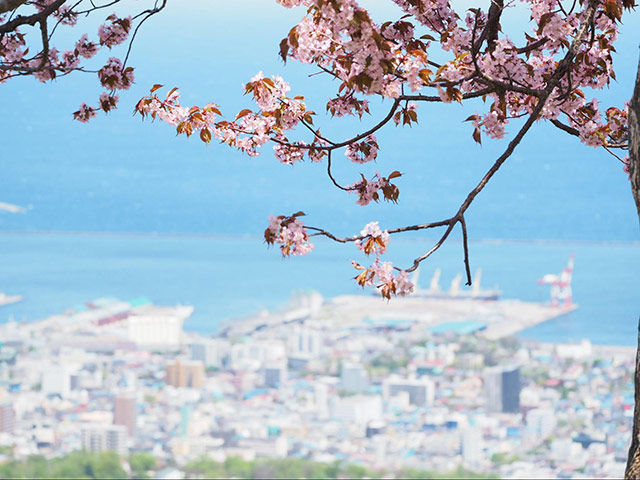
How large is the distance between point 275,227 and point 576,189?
40.0 feet

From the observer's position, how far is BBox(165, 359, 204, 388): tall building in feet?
34.3

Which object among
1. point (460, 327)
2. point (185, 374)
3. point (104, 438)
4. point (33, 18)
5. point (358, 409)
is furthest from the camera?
point (460, 327)

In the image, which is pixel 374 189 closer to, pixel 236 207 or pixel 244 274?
pixel 244 274

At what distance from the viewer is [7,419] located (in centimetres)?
1023

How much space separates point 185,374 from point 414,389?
2.53 metres

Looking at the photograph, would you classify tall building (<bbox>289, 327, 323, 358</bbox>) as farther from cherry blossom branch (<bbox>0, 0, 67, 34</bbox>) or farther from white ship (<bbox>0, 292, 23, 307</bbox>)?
cherry blossom branch (<bbox>0, 0, 67, 34</bbox>)

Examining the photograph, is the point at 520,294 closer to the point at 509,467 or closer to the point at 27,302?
the point at 509,467

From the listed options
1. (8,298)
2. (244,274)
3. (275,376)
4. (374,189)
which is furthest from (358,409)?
(374,189)

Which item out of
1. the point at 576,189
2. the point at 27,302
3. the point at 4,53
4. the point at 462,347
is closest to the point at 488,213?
the point at 576,189

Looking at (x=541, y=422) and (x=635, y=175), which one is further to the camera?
(x=541, y=422)

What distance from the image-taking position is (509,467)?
374 inches

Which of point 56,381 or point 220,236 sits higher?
point 220,236

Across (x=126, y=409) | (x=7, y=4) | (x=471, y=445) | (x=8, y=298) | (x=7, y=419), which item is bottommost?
(x=471, y=445)

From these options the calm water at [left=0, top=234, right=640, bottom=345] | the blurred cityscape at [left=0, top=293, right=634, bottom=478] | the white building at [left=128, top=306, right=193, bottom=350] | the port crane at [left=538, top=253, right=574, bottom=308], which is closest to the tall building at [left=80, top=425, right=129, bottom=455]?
the blurred cityscape at [left=0, top=293, right=634, bottom=478]
